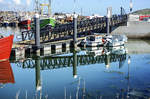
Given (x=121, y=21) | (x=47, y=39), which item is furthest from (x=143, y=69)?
(x=121, y=21)

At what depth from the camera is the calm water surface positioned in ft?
59.2

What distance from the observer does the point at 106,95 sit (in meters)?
17.8

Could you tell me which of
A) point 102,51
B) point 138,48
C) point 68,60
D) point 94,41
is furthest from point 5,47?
point 138,48

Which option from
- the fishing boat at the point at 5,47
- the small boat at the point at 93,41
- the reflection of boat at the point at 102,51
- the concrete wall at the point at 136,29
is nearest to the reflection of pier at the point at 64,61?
the fishing boat at the point at 5,47

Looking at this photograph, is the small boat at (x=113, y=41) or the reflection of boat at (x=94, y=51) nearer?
the reflection of boat at (x=94, y=51)

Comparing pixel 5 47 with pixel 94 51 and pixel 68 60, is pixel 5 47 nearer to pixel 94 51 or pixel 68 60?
pixel 68 60

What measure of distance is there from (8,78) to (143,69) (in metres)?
14.1

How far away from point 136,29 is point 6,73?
4071 cm

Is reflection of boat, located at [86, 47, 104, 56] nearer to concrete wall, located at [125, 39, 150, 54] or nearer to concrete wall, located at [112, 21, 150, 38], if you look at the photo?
concrete wall, located at [125, 39, 150, 54]

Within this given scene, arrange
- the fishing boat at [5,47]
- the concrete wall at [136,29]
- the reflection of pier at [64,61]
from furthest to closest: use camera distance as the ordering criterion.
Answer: the concrete wall at [136,29]
the fishing boat at [5,47]
the reflection of pier at [64,61]

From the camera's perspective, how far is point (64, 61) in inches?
1283

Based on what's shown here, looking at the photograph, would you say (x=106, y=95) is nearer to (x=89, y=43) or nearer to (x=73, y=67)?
(x=73, y=67)

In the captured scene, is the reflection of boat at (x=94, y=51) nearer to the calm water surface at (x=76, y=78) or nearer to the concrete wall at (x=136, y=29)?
the calm water surface at (x=76, y=78)

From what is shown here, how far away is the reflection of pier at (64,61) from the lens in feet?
98.5
